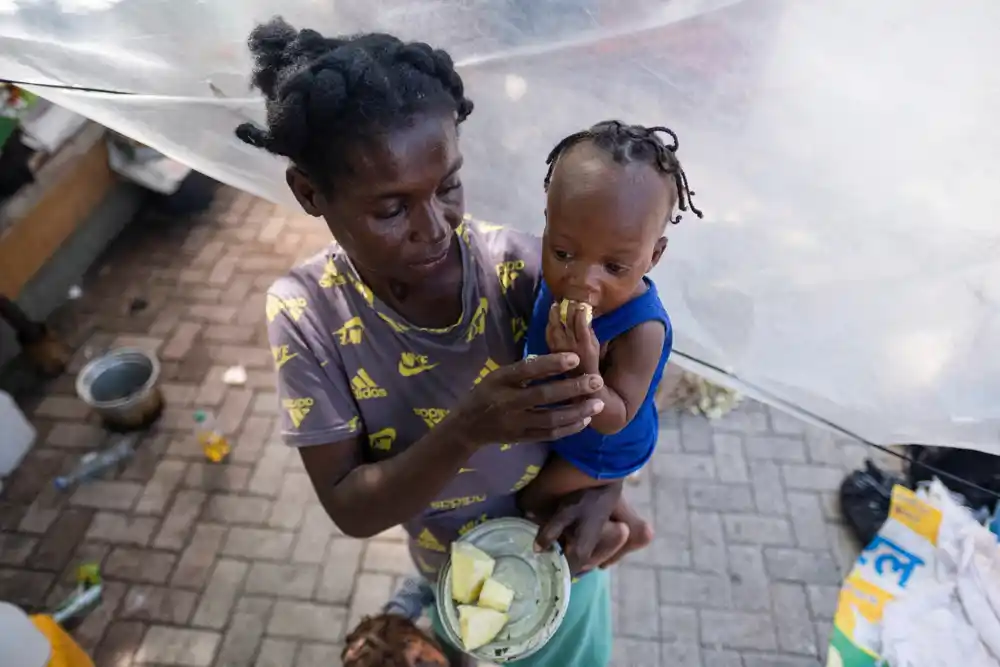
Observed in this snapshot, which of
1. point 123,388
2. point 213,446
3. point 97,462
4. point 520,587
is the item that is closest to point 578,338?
point 520,587

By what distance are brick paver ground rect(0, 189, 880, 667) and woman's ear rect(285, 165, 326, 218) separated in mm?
1749

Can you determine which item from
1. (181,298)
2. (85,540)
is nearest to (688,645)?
(85,540)

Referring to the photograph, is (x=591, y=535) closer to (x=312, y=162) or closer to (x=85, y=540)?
(x=312, y=162)

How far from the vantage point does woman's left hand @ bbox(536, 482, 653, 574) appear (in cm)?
138

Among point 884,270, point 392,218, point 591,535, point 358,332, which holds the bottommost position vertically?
point 591,535

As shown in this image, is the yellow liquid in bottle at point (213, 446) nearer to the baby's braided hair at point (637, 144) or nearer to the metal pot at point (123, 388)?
the metal pot at point (123, 388)

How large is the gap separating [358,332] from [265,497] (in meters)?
1.81

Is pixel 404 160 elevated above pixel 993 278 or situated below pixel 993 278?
above

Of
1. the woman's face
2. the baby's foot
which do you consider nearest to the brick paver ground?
the baby's foot

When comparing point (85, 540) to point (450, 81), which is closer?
point (450, 81)

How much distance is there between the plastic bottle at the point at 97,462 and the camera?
2.80 metres

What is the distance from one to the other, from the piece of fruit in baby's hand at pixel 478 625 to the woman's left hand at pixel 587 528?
0.15m

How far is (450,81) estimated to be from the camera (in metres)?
1.04

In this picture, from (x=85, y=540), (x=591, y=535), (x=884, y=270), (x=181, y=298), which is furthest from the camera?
(x=181, y=298)
